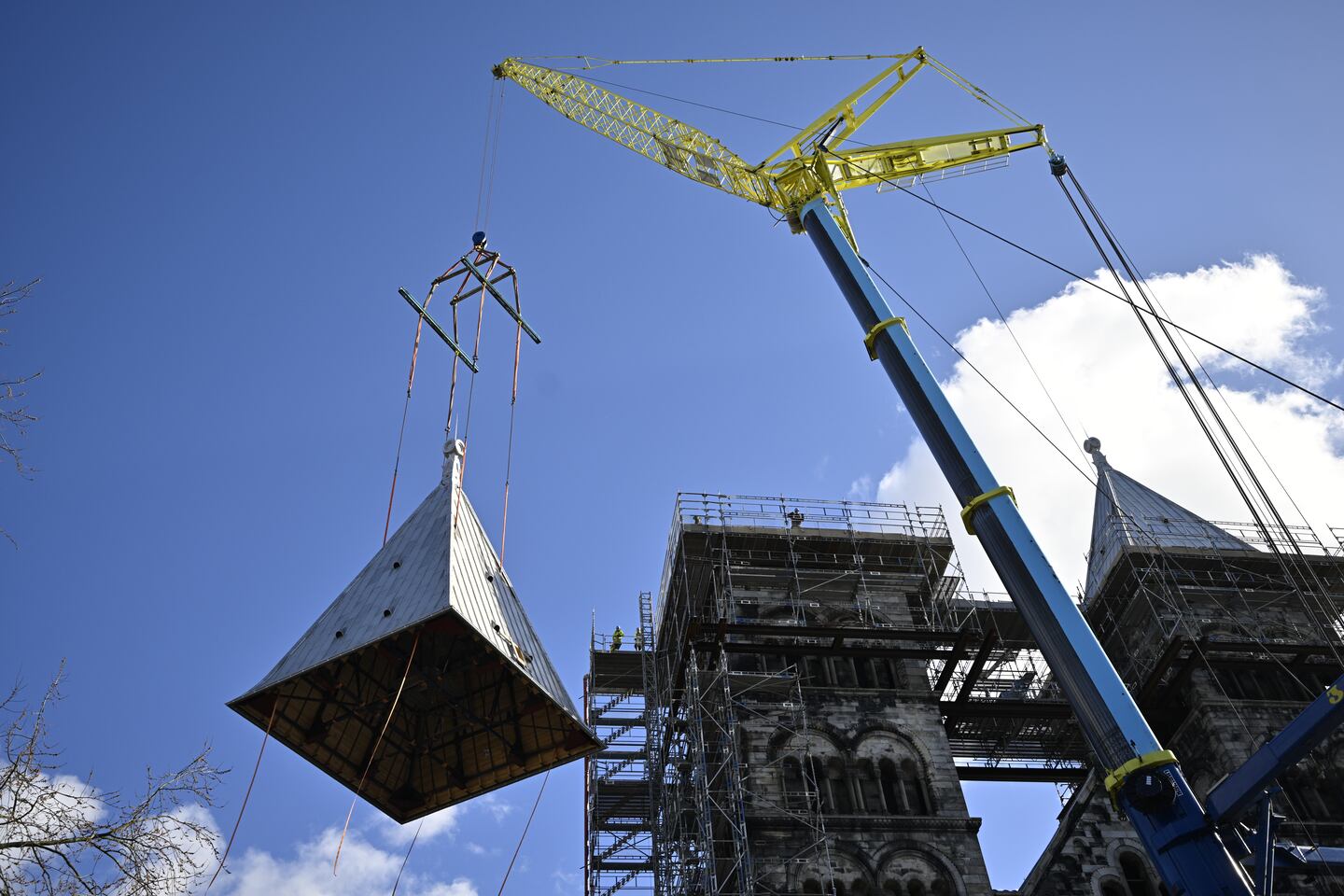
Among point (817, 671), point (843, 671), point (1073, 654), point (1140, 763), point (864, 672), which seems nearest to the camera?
point (1140, 763)

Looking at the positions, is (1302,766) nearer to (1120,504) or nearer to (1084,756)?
(1084,756)

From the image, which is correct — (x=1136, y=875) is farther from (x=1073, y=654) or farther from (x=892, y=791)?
(x=1073, y=654)

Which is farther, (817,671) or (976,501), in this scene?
(817,671)

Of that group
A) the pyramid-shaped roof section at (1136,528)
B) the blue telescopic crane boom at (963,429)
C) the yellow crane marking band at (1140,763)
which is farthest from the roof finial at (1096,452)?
the yellow crane marking band at (1140,763)

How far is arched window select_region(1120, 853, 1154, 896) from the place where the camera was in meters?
39.7

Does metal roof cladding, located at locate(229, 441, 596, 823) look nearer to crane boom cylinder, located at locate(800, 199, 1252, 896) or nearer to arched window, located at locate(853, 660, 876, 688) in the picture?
crane boom cylinder, located at locate(800, 199, 1252, 896)

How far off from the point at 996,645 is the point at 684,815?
1544 cm

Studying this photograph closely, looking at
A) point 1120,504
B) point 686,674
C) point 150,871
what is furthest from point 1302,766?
point 150,871

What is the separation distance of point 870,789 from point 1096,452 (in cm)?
2572

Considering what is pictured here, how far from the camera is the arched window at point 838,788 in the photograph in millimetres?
37750

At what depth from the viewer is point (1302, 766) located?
4191 cm

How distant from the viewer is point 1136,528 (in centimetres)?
4941

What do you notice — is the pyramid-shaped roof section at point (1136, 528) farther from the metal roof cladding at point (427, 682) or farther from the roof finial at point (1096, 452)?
the metal roof cladding at point (427, 682)

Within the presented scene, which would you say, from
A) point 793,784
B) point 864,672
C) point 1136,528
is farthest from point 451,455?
point 1136,528
